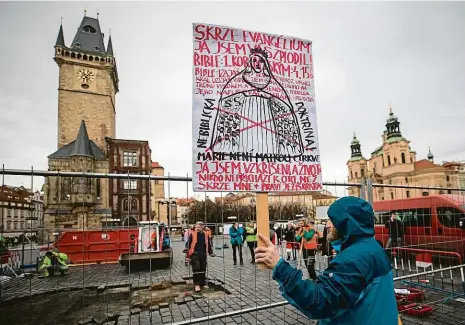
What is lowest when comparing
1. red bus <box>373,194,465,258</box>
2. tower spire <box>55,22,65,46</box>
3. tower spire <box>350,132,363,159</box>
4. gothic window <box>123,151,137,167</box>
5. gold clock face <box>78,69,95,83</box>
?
red bus <box>373,194,465,258</box>

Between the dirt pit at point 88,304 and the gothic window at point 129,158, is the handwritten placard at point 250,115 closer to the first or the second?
the dirt pit at point 88,304

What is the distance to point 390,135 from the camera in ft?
233

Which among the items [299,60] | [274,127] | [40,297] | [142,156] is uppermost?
[142,156]

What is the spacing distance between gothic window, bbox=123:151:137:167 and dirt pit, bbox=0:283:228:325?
37535mm

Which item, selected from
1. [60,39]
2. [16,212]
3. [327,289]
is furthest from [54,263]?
[60,39]

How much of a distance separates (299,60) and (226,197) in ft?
5.36

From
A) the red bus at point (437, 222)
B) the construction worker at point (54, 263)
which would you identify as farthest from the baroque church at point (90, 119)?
the red bus at point (437, 222)

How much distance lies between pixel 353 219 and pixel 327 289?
0.46 metres

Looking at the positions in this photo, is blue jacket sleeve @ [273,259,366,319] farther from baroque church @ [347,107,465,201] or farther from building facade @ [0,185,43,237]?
baroque church @ [347,107,465,201]

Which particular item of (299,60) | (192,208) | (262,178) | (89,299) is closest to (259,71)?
(299,60)

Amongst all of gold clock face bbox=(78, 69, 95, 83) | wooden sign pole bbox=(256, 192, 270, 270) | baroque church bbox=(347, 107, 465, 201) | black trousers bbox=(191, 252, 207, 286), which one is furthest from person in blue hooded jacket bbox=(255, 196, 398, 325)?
baroque church bbox=(347, 107, 465, 201)

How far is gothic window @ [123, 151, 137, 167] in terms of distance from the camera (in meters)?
43.4

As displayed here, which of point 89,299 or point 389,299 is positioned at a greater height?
point 389,299

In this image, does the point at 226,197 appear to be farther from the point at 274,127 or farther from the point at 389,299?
the point at 389,299
